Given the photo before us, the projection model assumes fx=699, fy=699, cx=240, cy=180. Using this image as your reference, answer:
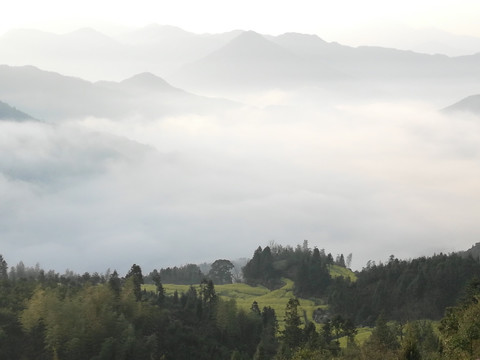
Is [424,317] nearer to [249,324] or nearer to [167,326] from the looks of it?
[249,324]

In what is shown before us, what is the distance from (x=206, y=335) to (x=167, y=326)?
8.62 m

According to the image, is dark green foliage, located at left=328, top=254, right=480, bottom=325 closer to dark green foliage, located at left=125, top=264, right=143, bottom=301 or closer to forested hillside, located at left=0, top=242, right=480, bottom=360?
forested hillside, located at left=0, top=242, right=480, bottom=360

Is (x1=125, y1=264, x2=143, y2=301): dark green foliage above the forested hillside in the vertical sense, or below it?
above

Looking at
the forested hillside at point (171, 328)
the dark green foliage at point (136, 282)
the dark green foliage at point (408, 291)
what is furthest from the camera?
the dark green foliage at point (408, 291)

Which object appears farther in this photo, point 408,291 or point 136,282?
point 408,291

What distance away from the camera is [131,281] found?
447 feet

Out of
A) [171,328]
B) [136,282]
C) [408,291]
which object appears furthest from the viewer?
[408,291]

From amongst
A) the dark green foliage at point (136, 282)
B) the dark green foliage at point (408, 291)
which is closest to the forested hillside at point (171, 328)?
the dark green foliage at point (136, 282)

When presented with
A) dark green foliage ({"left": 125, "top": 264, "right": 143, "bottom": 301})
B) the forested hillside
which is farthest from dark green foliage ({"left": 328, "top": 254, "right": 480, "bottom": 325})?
dark green foliage ({"left": 125, "top": 264, "right": 143, "bottom": 301})

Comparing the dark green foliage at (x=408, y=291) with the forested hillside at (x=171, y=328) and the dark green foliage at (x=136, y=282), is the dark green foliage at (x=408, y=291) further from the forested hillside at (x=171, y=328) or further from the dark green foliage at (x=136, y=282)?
the dark green foliage at (x=136, y=282)

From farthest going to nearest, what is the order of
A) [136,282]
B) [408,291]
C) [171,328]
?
1. [408,291]
2. [136,282]
3. [171,328]

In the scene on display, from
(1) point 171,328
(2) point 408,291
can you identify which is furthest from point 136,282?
(2) point 408,291

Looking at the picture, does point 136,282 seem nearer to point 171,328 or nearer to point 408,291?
point 171,328

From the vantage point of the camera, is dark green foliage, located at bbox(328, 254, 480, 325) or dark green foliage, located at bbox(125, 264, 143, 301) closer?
dark green foliage, located at bbox(125, 264, 143, 301)
